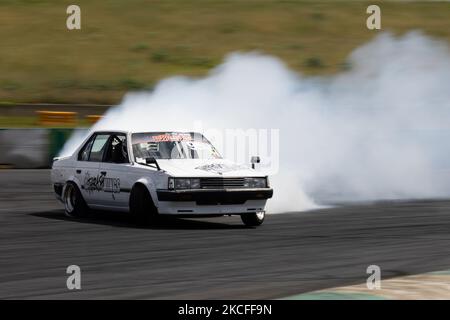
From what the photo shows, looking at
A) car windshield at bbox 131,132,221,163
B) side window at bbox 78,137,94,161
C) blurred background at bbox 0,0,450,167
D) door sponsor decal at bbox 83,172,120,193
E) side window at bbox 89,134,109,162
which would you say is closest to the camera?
door sponsor decal at bbox 83,172,120,193

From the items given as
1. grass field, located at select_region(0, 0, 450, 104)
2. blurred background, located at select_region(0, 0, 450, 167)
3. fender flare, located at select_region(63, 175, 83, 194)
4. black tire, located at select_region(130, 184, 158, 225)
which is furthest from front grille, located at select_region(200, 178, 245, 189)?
grass field, located at select_region(0, 0, 450, 104)

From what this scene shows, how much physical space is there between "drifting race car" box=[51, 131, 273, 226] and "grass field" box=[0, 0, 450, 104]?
1243 inches

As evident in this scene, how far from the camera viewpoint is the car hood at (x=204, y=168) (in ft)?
37.3

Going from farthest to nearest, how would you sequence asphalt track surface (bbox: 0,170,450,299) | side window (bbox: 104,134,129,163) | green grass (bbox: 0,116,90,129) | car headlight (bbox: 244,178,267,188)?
green grass (bbox: 0,116,90,129)
side window (bbox: 104,134,129,163)
car headlight (bbox: 244,178,267,188)
asphalt track surface (bbox: 0,170,450,299)

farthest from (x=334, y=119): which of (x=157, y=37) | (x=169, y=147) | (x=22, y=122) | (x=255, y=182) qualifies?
(x=157, y=37)

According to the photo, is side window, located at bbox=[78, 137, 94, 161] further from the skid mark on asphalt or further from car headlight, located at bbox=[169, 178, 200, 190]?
the skid mark on asphalt

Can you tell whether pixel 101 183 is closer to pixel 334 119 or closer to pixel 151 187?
pixel 151 187

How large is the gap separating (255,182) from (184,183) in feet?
2.82

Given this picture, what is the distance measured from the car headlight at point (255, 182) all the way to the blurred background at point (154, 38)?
27.0m

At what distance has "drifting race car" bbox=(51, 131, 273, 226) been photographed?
1129 centimetres

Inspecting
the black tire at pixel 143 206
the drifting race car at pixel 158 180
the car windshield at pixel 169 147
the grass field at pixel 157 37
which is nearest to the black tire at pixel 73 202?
the drifting race car at pixel 158 180

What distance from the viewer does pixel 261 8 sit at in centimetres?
6406

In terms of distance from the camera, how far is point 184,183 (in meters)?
11.3
